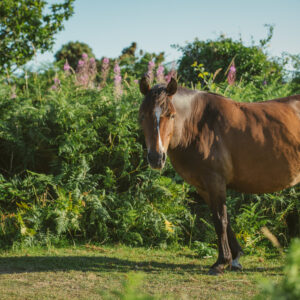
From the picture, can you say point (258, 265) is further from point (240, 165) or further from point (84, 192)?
point (84, 192)

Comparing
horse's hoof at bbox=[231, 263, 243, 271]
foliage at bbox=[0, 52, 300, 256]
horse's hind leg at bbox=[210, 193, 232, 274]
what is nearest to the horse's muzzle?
horse's hind leg at bbox=[210, 193, 232, 274]

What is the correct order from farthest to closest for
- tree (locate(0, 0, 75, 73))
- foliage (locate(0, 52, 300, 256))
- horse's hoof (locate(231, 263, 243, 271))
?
tree (locate(0, 0, 75, 73))
foliage (locate(0, 52, 300, 256))
horse's hoof (locate(231, 263, 243, 271))

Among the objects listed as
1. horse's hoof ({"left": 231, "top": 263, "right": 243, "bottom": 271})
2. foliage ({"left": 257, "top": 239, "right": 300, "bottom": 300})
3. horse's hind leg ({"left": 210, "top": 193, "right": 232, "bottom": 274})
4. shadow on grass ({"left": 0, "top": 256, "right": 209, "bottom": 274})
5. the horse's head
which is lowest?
shadow on grass ({"left": 0, "top": 256, "right": 209, "bottom": 274})

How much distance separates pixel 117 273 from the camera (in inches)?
154

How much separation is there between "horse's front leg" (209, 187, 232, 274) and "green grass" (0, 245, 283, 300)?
127 millimetres

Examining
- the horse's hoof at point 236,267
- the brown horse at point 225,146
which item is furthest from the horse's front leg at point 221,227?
the horse's hoof at point 236,267

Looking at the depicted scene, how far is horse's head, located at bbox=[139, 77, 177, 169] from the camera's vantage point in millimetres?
3582

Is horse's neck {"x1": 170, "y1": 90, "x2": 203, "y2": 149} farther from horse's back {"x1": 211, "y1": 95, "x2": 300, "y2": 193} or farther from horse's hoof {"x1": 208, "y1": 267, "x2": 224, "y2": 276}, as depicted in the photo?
horse's hoof {"x1": 208, "y1": 267, "x2": 224, "y2": 276}

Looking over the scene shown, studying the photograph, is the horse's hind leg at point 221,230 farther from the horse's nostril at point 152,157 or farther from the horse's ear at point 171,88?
the horse's ear at point 171,88

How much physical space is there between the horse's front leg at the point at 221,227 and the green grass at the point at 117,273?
0.13m

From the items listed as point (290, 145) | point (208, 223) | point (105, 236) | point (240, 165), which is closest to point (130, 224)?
point (105, 236)

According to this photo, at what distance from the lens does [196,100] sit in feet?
14.2

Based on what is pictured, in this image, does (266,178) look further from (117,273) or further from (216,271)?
(117,273)

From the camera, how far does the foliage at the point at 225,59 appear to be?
11984 mm
